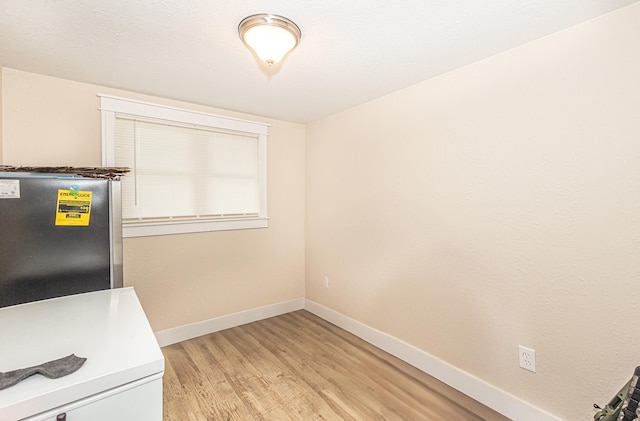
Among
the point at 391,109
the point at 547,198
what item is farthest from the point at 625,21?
the point at 391,109

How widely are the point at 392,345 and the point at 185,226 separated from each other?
7.09ft

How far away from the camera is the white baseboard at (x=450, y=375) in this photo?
1.77 metres

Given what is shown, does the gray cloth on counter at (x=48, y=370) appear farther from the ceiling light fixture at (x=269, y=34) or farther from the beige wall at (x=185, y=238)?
the beige wall at (x=185, y=238)

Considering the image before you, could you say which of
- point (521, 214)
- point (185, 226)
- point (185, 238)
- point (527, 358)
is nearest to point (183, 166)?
point (185, 226)

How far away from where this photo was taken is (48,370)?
0.81 meters

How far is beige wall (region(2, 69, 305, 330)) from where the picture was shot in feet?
6.96

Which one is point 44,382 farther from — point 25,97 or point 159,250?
point 25,97

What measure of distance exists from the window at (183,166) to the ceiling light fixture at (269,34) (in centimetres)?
141

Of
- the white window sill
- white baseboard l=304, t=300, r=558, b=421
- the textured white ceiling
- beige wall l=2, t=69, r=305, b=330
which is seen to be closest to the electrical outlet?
white baseboard l=304, t=300, r=558, b=421

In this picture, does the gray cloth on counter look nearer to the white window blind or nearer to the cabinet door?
the cabinet door

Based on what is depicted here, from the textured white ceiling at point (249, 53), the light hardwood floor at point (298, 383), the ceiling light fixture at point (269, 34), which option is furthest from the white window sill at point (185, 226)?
the ceiling light fixture at point (269, 34)

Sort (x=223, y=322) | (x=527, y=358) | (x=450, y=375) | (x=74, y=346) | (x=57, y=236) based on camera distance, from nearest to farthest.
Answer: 1. (x=74, y=346)
2. (x=57, y=236)
3. (x=527, y=358)
4. (x=450, y=375)
5. (x=223, y=322)

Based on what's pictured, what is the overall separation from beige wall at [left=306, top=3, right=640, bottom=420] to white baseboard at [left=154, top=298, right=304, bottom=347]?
3.73 feet

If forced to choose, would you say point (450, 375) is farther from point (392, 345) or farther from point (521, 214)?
point (521, 214)
